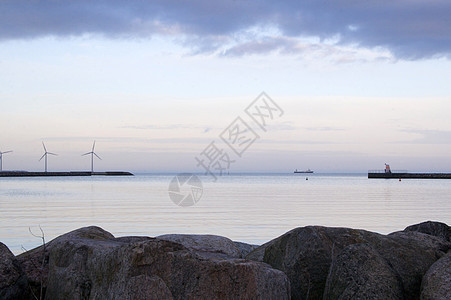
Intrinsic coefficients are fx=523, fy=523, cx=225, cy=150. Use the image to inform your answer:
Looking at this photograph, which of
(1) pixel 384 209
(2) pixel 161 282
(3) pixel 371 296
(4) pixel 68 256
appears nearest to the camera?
(2) pixel 161 282

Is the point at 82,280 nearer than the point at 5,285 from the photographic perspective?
Yes

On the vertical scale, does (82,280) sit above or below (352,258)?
below

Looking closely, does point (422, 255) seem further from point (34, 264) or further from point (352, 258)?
point (34, 264)

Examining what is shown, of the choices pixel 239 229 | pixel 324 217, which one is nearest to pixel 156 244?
pixel 239 229

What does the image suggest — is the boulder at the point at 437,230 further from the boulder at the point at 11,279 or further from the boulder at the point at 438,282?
the boulder at the point at 11,279

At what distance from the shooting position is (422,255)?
7734 mm

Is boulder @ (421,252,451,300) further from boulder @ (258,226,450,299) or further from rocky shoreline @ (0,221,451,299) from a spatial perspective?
boulder @ (258,226,450,299)

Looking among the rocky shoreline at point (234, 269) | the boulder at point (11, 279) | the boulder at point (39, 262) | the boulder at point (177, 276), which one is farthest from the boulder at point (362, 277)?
the boulder at point (11, 279)

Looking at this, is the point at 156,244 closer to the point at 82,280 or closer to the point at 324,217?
the point at 82,280

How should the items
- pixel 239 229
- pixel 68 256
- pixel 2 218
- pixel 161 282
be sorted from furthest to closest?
pixel 2 218 < pixel 239 229 < pixel 68 256 < pixel 161 282

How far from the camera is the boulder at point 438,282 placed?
630 centimetres

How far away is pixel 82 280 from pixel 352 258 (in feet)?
11.9

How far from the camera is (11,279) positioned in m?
8.00

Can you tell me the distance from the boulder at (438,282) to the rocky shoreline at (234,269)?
12 millimetres
